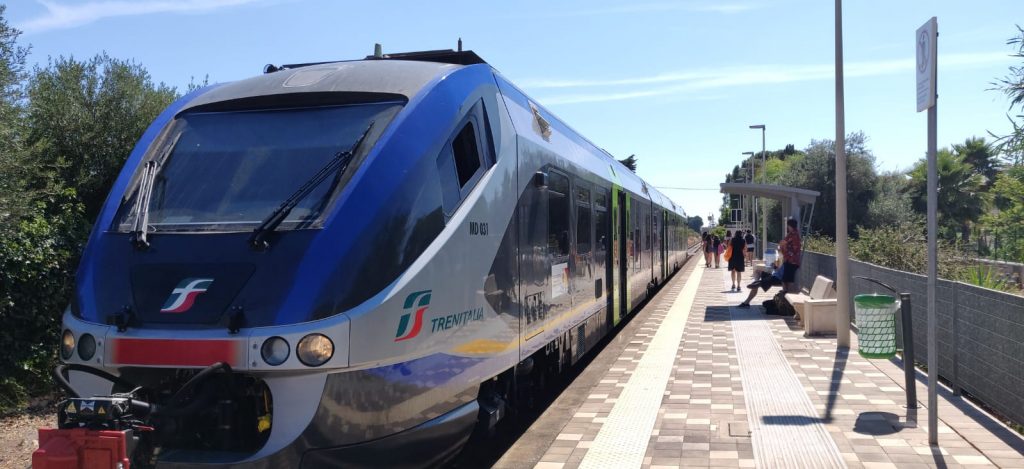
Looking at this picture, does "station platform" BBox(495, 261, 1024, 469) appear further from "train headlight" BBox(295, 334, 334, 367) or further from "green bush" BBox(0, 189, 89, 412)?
"green bush" BBox(0, 189, 89, 412)

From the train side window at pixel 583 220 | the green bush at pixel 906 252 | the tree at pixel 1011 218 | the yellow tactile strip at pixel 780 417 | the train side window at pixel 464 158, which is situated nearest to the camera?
the train side window at pixel 464 158

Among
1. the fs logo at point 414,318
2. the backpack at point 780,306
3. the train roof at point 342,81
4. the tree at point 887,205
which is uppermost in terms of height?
the tree at point 887,205

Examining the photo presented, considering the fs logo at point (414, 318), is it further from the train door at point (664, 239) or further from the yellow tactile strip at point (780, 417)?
the train door at point (664, 239)

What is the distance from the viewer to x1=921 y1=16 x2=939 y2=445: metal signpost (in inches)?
227

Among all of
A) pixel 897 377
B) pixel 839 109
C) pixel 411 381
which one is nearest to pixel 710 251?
pixel 839 109

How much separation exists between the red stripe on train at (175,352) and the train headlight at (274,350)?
14 centimetres

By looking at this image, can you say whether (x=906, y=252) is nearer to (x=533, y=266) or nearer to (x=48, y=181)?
(x=533, y=266)

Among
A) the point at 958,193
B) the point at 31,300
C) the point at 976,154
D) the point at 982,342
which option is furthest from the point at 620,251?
the point at 976,154

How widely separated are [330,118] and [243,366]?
1.73 meters

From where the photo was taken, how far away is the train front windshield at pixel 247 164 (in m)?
4.73

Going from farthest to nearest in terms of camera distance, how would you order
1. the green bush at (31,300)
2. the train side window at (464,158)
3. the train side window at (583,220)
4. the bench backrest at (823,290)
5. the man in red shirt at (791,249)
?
the man in red shirt at (791,249), the bench backrest at (823,290), the train side window at (583,220), the green bush at (31,300), the train side window at (464,158)

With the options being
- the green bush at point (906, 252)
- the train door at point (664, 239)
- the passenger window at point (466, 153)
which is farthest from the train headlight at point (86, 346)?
the train door at point (664, 239)

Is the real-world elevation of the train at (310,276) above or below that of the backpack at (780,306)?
above

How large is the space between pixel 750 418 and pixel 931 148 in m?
2.61
